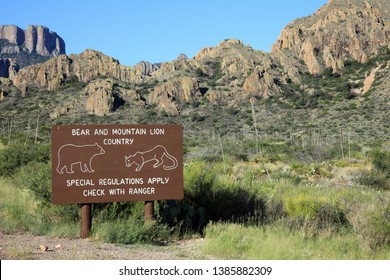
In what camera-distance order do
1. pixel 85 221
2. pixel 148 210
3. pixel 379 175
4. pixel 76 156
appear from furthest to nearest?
pixel 379 175
pixel 148 210
pixel 76 156
pixel 85 221

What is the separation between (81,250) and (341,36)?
291 feet

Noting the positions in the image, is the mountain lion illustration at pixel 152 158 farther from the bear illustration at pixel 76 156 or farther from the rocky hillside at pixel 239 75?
the rocky hillside at pixel 239 75

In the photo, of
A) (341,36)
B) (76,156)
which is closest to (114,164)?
(76,156)

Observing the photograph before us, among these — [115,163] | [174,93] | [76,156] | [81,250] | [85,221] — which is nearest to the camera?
[81,250]

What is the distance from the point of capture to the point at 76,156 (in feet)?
28.8

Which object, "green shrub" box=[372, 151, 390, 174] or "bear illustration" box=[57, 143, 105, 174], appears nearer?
"bear illustration" box=[57, 143, 105, 174]

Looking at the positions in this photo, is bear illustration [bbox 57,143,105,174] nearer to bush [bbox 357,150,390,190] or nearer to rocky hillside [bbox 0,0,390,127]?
bush [bbox 357,150,390,190]

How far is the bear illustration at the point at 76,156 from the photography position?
8703mm

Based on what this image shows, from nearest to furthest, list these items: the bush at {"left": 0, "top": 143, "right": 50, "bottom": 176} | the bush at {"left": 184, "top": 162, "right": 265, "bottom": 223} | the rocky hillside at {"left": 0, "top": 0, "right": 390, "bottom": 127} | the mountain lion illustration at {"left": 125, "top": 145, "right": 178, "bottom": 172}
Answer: the mountain lion illustration at {"left": 125, "top": 145, "right": 178, "bottom": 172} → the bush at {"left": 184, "top": 162, "right": 265, "bottom": 223} → the bush at {"left": 0, "top": 143, "right": 50, "bottom": 176} → the rocky hillside at {"left": 0, "top": 0, "right": 390, "bottom": 127}

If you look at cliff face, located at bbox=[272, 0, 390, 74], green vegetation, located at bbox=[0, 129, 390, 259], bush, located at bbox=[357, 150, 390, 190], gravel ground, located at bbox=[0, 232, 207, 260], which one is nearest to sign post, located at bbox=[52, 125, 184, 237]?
green vegetation, located at bbox=[0, 129, 390, 259]

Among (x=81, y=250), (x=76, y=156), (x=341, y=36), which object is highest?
(x=341, y=36)

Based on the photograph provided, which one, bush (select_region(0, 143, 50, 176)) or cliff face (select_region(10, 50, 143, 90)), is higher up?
cliff face (select_region(10, 50, 143, 90))

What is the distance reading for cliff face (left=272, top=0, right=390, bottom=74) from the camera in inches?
3346

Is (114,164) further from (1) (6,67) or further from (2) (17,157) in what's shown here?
(1) (6,67)
